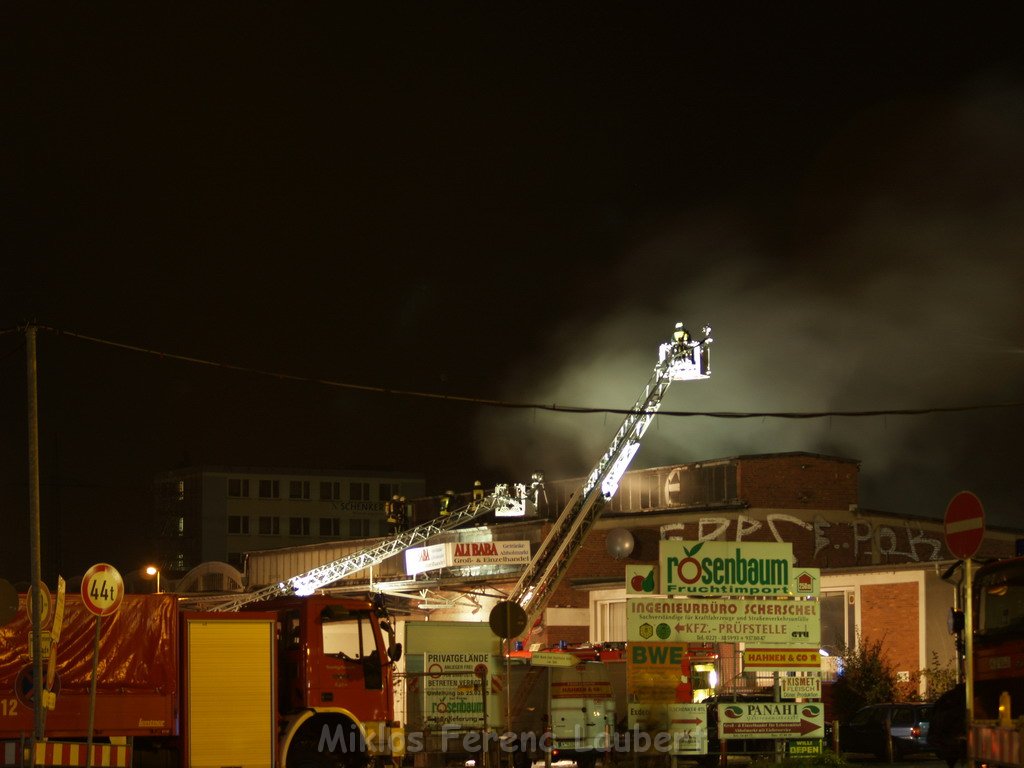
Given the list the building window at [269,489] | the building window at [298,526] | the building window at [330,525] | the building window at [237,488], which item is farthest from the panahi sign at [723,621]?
the building window at [330,525]

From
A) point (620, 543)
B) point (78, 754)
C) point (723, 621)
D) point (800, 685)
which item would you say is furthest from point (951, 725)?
point (620, 543)

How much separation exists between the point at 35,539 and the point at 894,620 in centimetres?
2352

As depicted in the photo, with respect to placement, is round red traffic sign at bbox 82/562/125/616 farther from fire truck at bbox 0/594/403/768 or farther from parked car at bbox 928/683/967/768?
parked car at bbox 928/683/967/768

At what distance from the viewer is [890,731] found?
24.6 m

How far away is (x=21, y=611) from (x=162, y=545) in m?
96.8

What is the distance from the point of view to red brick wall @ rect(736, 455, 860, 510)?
41.2 metres

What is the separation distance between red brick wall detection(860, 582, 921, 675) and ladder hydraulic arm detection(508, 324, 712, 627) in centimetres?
707

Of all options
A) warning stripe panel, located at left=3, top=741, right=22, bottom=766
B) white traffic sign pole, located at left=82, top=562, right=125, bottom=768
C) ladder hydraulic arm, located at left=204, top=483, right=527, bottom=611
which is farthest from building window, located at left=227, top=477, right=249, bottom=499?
white traffic sign pole, located at left=82, top=562, right=125, bottom=768

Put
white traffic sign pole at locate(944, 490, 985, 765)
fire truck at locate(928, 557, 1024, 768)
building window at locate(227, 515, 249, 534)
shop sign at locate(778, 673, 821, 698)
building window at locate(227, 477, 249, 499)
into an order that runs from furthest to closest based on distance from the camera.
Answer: building window at locate(227, 477, 249, 499) < building window at locate(227, 515, 249, 534) < shop sign at locate(778, 673, 821, 698) < fire truck at locate(928, 557, 1024, 768) < white traffic sign pole at locate(944, 490, 985, 765)

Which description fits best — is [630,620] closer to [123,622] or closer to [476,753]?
[476,753]

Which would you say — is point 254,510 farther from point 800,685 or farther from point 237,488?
point 800,685

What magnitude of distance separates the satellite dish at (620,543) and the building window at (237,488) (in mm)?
70907

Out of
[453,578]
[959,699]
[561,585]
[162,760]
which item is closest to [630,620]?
[959,699]

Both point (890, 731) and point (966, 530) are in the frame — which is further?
point (890, 731)
